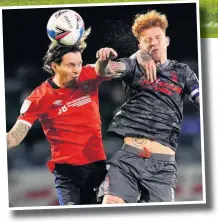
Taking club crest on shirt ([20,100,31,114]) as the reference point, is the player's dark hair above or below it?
above

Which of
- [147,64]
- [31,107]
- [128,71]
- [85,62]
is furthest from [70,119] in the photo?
[147,64]

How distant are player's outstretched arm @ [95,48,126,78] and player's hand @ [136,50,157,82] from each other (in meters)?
0.11

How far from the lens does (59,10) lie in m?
4.47

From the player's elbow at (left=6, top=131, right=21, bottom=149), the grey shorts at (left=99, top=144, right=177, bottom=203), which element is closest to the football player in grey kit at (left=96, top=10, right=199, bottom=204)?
the grey shorts at (left=99, top=144, right=177, bottom=203)

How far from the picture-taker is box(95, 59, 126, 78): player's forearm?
4.50m

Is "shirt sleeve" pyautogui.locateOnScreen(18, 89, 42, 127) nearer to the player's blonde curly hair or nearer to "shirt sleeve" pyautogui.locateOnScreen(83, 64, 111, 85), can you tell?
"shirt sleeve" pyautogui.locateOnScreen(83, 64, 111, 85)

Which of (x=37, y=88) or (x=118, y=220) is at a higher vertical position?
(x=37, y=88)

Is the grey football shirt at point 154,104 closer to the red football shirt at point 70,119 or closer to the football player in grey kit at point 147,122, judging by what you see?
the football player in grey kit at point 147,122

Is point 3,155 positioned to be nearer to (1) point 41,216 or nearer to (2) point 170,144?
(1) point 41,216

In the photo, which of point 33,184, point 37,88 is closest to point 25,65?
point 37,88

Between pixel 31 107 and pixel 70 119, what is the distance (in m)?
0.25

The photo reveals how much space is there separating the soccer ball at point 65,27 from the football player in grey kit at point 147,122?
9.2 inches

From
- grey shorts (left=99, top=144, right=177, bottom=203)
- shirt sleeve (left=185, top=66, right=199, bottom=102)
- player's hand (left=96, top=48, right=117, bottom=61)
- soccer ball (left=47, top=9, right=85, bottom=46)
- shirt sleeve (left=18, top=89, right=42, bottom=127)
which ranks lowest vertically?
grey shorts (left=99, top=144, right=177, bottom=203)

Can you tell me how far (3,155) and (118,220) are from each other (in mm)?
830
